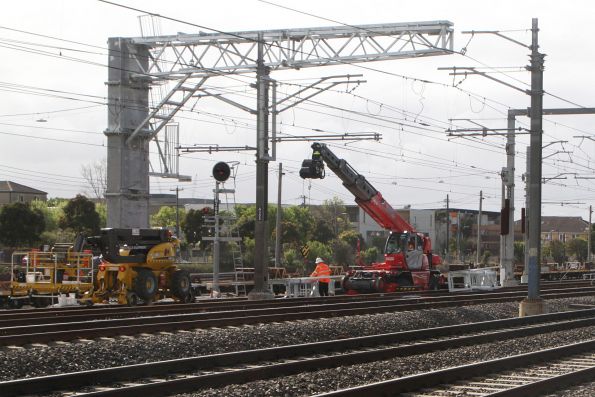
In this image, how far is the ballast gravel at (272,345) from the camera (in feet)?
46.0

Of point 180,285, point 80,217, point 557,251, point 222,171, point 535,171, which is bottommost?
point 180,285

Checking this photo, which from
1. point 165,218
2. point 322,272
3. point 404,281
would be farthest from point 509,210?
point 165,218

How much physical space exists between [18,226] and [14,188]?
41.4 meters

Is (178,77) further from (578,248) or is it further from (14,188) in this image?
(578,248)

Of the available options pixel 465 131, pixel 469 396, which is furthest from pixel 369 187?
pixel 469 396

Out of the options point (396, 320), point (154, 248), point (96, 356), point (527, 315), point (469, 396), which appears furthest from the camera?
point (154, 248)

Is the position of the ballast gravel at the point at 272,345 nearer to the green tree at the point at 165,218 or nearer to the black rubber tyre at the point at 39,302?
the black rubber tyre at the point at 39,302

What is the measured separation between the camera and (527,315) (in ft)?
89.4

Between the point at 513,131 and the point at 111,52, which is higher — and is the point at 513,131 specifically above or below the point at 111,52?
below

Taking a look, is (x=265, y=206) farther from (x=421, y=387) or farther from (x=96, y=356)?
(x=421, y=387)

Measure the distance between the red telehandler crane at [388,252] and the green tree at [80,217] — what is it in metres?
33.9

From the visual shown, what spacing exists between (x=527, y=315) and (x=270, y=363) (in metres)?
12.9

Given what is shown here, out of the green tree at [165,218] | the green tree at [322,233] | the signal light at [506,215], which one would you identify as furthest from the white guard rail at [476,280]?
the green tree at [165,218]

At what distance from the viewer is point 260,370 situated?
14367 millimetres
